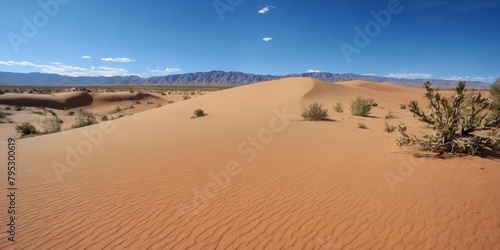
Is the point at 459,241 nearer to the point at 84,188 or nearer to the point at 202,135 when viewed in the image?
A: the point at 84,188

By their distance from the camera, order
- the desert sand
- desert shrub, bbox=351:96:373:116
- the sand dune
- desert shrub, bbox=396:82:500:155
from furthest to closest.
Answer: the sand dune
desert shrub, bbox=351:96:373:116
desert shrub, bbox=396:82:500:155
the desert sand

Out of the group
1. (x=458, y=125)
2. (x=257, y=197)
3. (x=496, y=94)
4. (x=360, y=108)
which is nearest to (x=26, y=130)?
(x=257, y=197)

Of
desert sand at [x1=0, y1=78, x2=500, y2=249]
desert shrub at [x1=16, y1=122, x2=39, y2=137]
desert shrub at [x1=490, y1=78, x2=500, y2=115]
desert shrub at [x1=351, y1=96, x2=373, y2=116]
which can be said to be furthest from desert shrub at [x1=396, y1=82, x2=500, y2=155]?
desert shrub at [x1=16, y1=122, x2=39, y2=137]

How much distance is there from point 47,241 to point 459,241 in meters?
5.50

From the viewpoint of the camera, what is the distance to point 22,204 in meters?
4.73

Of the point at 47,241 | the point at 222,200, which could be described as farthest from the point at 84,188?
the point at 222,200

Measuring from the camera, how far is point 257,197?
Answer: 464 centimetres

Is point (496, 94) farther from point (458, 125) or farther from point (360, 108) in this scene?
point (458, 125)

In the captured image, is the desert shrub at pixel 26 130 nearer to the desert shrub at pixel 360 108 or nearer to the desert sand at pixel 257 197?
the desert sand at pixel 257 197

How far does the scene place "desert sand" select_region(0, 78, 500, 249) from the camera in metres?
3.56

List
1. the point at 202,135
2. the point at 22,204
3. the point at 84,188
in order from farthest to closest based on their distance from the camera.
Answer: the point at 202,135
the point at 84,188
the point at 22,204

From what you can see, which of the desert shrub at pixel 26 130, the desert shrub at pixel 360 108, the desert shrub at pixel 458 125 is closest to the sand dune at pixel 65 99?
the desert shrub at pixel 26 130

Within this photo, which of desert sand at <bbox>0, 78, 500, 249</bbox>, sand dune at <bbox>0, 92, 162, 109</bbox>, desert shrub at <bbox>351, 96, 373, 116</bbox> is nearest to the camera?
desert sand at <bbox>0, 78, 500, 249</bbox>

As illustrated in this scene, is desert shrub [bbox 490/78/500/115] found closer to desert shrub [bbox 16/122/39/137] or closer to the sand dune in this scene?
desert shrub [bbox 16/122/39/137]
